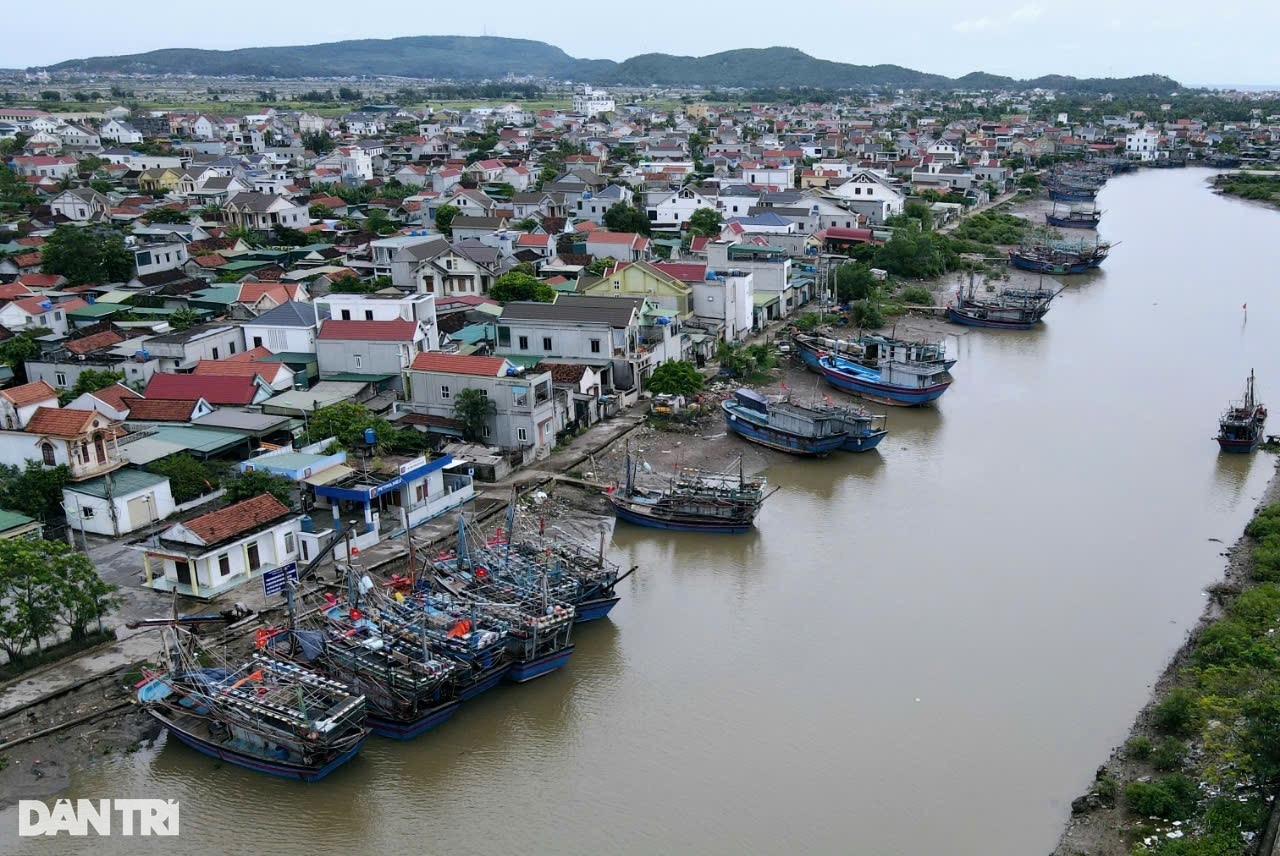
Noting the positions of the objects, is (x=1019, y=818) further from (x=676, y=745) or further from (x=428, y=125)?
(x=428, y=125)

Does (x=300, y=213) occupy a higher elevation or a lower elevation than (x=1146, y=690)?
→ higher

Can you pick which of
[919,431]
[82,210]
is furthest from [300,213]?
[919,431]

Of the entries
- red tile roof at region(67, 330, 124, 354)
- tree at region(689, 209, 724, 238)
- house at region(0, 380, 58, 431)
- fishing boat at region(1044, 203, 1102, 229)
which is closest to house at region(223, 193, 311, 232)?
tree at region(689, 209, 724, 238)

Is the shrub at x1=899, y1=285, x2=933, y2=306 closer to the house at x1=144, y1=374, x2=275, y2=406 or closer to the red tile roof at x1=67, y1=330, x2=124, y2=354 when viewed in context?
the house at x1=144, y1=374, x2=275, y2=406

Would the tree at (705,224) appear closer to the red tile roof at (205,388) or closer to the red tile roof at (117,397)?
the red tile roof at (205,388)

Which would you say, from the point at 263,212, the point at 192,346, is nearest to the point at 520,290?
the point at 192,346
